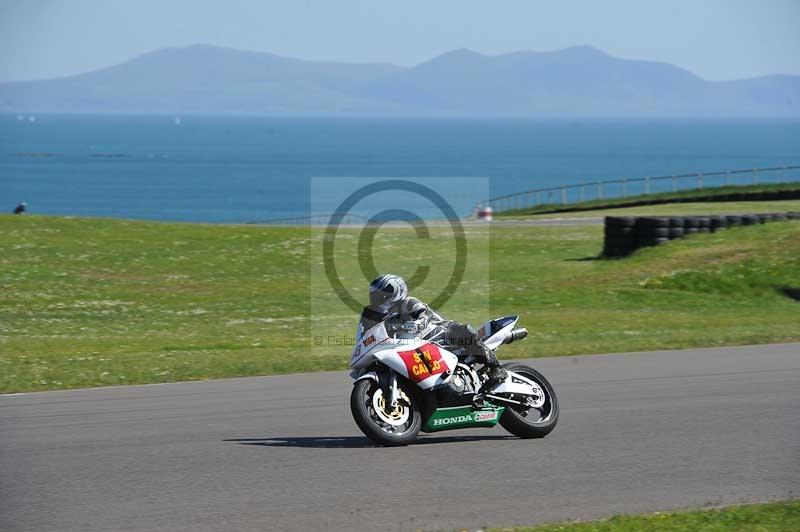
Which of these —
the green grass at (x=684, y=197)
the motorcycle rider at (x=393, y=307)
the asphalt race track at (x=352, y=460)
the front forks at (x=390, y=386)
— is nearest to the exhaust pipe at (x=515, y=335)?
the motorcycle rider at (x=393, y=307)

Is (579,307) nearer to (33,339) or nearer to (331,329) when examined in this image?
(331,329)

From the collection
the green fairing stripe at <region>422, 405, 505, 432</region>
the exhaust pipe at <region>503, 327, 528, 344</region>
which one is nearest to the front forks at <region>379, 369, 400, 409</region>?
the green fairing stripe at <region>422, 405, 505, 432</region>

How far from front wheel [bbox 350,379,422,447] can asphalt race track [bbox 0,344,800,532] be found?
0.12m

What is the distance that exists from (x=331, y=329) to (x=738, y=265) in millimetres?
10388

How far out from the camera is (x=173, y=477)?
8.55 metres

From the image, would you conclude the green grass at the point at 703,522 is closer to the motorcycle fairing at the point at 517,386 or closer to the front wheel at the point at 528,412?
the front wheel at the point at 528,412

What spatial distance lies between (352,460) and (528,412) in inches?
80.3

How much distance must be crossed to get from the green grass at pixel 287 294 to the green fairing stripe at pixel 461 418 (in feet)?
17.6

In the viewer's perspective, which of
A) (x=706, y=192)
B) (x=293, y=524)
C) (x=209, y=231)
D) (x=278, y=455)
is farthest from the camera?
(x=706, y=192)

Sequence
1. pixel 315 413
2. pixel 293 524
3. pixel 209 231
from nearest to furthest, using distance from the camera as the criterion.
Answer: pixel 293 524 < pixel 315 413 < pixel 209 231

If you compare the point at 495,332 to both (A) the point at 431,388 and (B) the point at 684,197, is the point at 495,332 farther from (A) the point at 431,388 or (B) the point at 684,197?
(B) the point at 684,197

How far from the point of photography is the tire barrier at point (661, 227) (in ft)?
93.7

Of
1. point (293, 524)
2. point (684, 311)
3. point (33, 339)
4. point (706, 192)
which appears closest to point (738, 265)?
point (684, 311)

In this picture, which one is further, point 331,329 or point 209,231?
point 209,231
